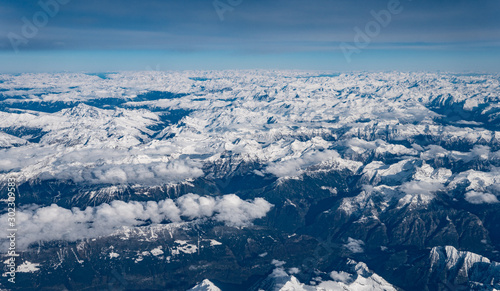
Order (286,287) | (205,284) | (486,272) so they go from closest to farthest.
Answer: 1. (286,287)
2. (205,284)
3. (486,272)

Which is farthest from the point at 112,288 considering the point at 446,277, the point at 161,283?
the point at 446,277

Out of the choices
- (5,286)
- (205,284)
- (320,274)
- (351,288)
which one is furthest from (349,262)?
(5,286)

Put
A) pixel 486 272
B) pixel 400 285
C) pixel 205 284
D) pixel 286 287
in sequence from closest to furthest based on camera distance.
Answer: pixel 286 287
pixel 205 284
pixel 486 272
pixel 400 285

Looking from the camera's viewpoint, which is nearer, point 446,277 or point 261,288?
point 261,288

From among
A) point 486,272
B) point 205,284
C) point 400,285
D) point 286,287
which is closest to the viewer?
point 286,287

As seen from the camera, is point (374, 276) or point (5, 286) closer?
point (374, 276)

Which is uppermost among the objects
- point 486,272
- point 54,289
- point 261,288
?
point 486,272

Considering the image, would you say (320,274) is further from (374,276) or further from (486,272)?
(486,272)

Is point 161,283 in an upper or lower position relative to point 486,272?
lower

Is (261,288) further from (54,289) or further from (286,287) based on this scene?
(54,289)
